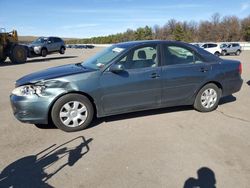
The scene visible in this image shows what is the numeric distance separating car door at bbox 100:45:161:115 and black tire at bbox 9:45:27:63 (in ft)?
52.3

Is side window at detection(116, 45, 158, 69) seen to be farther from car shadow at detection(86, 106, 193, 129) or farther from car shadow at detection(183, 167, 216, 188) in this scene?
car shadow at detection(183, 167, 216, 188)

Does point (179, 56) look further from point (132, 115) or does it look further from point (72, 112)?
point (72, 112)

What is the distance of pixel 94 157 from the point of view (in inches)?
147

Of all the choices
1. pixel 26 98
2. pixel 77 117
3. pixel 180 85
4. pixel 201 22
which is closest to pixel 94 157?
pixel 77 117

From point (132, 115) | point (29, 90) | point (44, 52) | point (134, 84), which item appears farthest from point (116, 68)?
point (44, 52)

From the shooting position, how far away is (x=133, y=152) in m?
3.87

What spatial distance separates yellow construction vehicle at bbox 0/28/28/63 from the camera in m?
18.3

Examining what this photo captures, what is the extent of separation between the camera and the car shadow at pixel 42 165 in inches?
124

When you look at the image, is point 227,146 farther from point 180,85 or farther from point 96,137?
point 96,137

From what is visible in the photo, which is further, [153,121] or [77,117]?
[153,121]

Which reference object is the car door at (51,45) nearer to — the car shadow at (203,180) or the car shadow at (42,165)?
the car shadow at (42,165)

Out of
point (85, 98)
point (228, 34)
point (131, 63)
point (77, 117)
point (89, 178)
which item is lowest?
point (89, 178)

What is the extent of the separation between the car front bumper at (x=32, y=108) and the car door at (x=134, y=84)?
1.02 metres

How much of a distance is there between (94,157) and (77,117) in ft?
3.74
